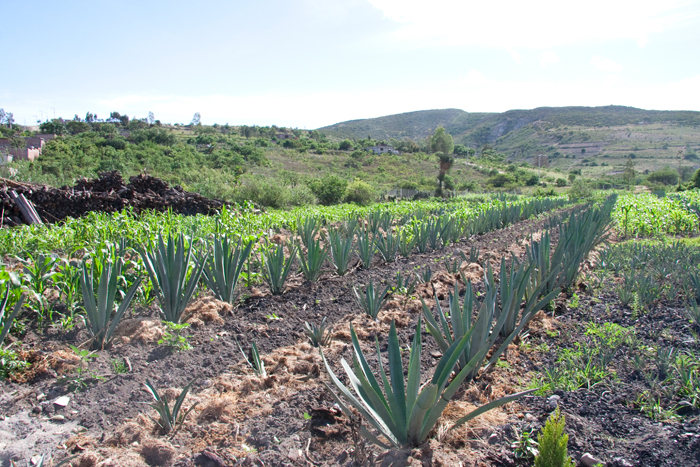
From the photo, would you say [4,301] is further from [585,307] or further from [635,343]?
[585,307]

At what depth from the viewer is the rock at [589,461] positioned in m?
1.55

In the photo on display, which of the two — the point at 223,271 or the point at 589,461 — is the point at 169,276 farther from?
the point at 589,461

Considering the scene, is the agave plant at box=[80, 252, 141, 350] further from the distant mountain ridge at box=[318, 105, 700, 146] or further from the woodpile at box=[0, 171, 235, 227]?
the distant mountain ridge at box=[318, 105, 700, 146]

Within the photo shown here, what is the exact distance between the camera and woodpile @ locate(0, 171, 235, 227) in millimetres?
8333

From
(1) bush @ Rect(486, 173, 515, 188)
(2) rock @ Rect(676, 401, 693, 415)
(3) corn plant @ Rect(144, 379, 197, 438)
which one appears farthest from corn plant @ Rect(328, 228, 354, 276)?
(1) bush @ Rect(486, 173, 515, 188)

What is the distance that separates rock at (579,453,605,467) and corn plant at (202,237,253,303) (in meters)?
2.78

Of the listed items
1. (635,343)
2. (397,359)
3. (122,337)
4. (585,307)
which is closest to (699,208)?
(585,307)

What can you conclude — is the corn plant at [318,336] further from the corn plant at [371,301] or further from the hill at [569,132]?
the hill at [569,132]

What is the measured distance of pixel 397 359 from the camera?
168cm

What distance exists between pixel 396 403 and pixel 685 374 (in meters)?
1.49

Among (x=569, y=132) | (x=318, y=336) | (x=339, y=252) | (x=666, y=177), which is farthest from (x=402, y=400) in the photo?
(x=569, y=132)

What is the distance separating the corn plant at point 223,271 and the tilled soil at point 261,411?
0.36 meters

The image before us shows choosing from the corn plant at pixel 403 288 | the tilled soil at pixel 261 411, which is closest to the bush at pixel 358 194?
the corn plant at pixel 403 288

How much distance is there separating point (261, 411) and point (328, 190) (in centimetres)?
1618
